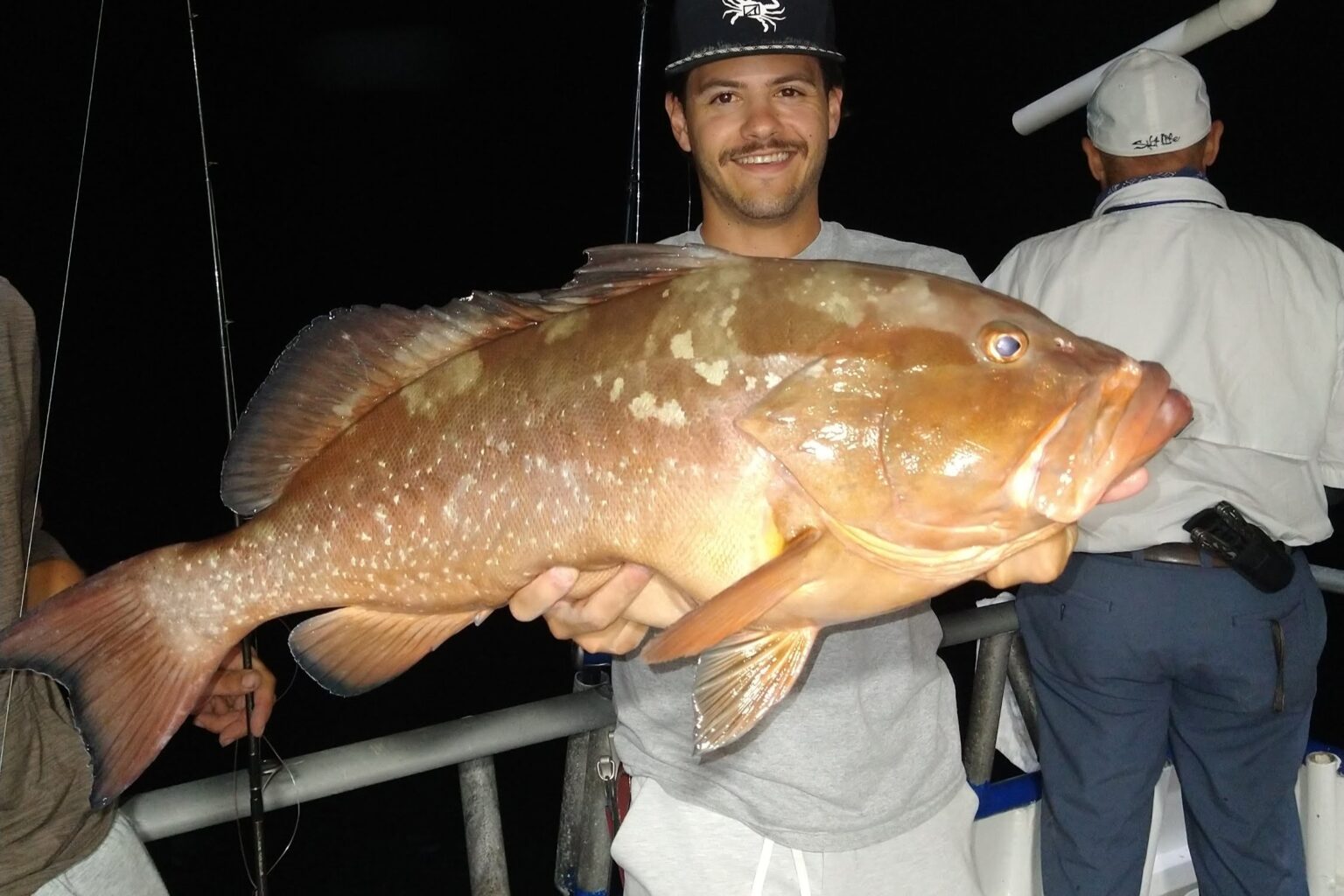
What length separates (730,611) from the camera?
1.38 metres

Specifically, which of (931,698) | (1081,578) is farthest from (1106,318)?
(931,698)

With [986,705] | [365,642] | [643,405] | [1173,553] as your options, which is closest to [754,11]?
[643,405]

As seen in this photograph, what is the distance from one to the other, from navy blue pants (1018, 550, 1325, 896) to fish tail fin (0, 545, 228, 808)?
2.45 metres

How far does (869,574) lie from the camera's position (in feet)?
4.92

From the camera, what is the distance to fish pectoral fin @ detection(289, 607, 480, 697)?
179 cm

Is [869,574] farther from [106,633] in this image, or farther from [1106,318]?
[1106,318]

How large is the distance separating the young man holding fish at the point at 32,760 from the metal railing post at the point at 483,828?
0.63 m

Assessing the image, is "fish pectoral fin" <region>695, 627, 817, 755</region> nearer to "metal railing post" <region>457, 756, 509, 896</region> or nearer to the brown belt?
"metal railing post" <region>457, 756, 509, 896</region>

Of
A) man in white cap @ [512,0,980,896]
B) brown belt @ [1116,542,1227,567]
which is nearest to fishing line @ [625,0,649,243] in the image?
man in white cap @ [512,0,980,896]

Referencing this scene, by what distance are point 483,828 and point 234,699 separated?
0.62 meters

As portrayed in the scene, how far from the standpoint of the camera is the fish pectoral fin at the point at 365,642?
1795 millimetres

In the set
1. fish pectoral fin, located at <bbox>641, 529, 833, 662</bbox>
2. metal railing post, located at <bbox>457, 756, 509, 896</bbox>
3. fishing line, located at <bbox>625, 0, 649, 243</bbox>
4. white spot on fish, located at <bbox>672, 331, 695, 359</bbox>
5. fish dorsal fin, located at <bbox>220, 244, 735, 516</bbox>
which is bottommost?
metal railing post, located at <bbox>457, 756, 509, 896</bbox>

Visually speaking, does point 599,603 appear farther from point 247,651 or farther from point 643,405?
point 247,651

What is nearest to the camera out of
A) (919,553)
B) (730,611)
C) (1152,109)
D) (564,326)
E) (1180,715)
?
(730,611)
